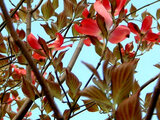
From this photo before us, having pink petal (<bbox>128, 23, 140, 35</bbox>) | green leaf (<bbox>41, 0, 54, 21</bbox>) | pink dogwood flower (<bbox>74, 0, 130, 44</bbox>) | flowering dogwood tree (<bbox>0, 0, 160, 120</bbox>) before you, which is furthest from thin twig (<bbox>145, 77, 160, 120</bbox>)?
green leaf (<bbox>41, 0, 54, 21</bbox>)

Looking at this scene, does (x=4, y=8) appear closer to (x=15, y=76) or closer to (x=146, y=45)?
(x=146, y=45)

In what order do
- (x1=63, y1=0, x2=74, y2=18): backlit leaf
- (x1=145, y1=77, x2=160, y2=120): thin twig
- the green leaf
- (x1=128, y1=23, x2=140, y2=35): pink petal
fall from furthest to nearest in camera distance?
the green leaf → (x1=63, y1=0, x2=74, y2=18): backlit leaf → (x1=128, y1=23, x2=140, y2=35): pink petal → (x1=145, y1=77, x2=160, y2=120): thin twig

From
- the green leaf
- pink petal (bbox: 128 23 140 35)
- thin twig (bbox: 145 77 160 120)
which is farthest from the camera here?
the green leaf

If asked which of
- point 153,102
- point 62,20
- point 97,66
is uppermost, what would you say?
point 62,20

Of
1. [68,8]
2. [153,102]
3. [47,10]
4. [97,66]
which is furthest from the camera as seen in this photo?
[47,10]

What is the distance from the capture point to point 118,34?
441mm

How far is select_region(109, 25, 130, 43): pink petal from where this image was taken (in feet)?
1.44

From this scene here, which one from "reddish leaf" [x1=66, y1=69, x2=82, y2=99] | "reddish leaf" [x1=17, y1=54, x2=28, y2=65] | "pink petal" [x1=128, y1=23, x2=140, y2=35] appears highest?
"reddish leaf" [x1=17, y1=54, x2=28, y2=65]

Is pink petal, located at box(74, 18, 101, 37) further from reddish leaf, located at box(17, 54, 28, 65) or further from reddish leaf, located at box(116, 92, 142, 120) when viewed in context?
reddish leaf, located at box(17, 54, 28, 65)

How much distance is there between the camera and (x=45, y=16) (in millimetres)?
808

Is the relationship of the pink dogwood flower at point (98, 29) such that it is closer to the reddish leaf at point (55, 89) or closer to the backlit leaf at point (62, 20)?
the reddish leaf at point (55, 89)

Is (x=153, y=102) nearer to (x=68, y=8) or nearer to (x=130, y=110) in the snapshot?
(x=130, y=110)

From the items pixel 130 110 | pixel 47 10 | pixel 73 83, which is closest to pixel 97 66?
pixel 73 83

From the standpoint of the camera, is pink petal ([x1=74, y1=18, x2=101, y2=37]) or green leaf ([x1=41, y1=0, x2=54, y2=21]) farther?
green leaf ([x1=41, y1=0, x2=54, y2=21])
